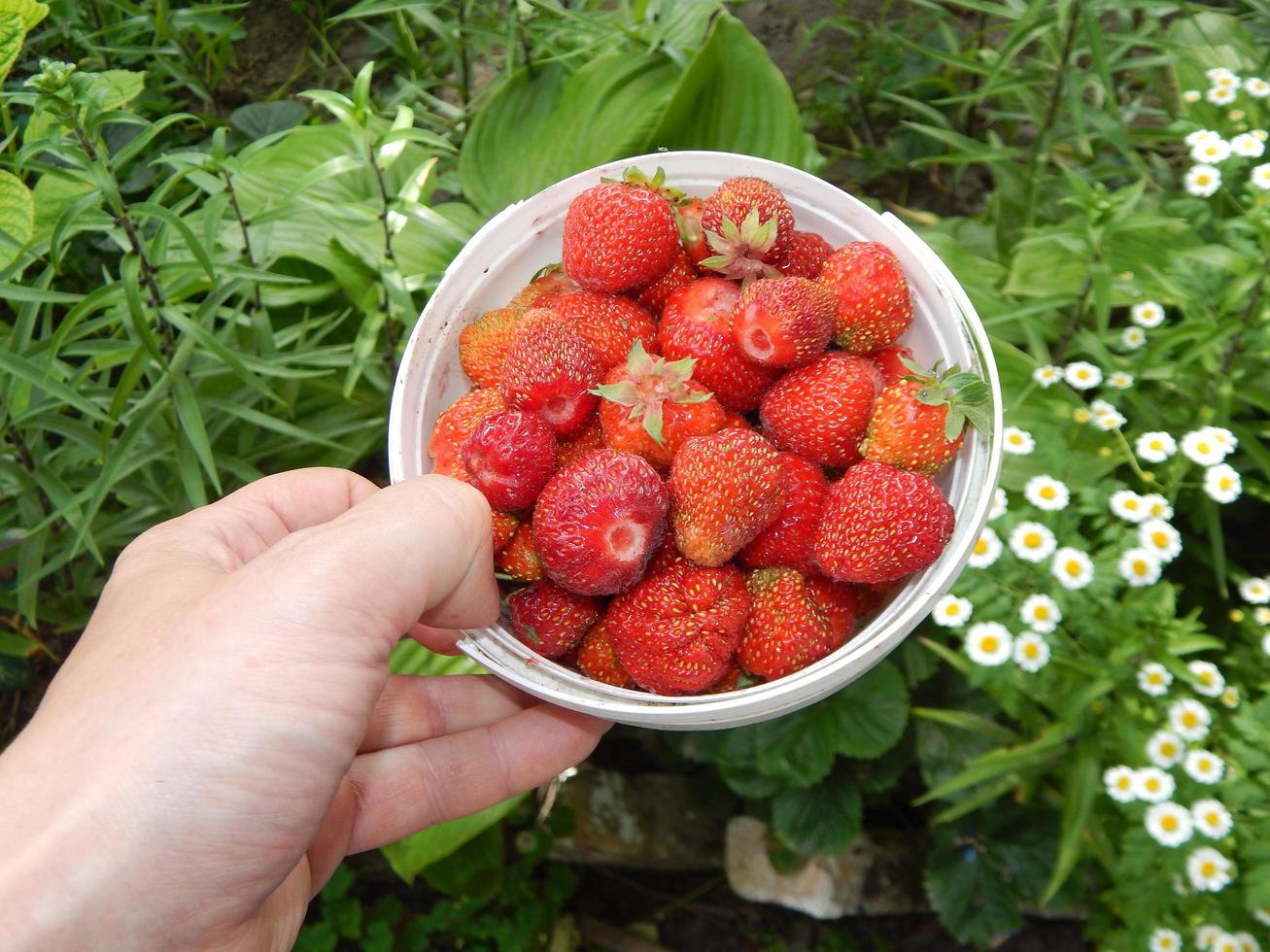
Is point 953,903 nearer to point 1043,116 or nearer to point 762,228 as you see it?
point 762,228

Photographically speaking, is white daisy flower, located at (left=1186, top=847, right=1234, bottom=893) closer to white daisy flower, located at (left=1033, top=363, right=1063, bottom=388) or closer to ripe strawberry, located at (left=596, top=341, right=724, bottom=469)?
white daisy flower, located at (left=1033, top=363, right=1063, bottom=388)

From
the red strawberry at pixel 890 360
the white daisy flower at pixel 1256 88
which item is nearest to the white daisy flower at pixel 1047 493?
the red strawberry at pixel 890 360

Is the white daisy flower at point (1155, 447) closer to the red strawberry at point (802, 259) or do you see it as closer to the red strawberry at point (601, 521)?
the red strawberry at point (802, 259)

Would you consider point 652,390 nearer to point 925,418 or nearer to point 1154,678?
point 925,418

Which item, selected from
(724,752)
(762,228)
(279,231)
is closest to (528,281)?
(762,228)

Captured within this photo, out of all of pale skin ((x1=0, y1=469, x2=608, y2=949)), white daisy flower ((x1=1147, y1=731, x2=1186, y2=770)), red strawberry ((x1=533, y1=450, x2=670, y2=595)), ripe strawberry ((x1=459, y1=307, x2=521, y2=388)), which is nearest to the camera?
pale skin ((x1=0, y1=469, x2=608, y2=949))

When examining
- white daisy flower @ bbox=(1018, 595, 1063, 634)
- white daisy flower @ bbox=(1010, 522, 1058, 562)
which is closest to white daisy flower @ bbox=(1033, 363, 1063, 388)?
white daisy flower @ bbox=(1010, 522, 1058, 562)

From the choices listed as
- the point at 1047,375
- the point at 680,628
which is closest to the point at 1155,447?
the point at 1047,375
